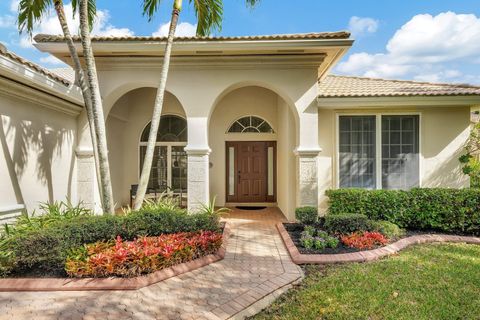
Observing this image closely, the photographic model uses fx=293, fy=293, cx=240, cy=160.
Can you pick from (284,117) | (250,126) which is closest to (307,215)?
(284,117)

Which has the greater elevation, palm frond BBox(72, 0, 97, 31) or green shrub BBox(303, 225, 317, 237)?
palm frond BBox(72, 0, 97, 31)

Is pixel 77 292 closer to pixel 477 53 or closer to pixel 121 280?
pixel 121 280

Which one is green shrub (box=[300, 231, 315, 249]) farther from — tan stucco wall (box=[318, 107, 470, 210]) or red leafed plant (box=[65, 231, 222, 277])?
tan stucco wall (box=[318, 107, 470, 210])

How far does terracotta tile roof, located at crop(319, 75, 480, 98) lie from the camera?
28.1 ft

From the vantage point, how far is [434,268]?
5266 mm

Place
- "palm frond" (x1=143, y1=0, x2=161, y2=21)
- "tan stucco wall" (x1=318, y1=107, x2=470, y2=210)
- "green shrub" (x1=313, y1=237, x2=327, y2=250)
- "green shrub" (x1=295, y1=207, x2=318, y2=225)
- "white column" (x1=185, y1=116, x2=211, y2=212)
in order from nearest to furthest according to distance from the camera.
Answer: "green shrub" (x1=313, y1=237, x2=327, y2=250) < "palm frond" (x1=143, y1=0, x2=161, y2=21) < "green shrub" (x1=295, y1=207, x2=318, y2=225) < "white column" (x1=185, y1=116, x2=211, y2=212) < "tan stucco wall" (x1=318, y1=107, x2=470, y2=210)

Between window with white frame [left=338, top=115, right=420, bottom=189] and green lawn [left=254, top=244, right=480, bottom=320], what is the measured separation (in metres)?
3.66

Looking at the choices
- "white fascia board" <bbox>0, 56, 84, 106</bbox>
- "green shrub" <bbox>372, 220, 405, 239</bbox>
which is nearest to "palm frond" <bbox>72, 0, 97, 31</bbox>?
"white fascia board" <bbox>0, 56, 84, 106</bbox>

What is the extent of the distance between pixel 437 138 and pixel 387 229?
408 centimetres

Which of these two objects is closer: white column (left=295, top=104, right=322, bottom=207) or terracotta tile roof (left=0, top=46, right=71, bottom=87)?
terracotta tile roof (left=0, top=46, right=71, bottom=87)

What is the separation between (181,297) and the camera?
4152 millimetres

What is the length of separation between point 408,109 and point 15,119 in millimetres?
10462

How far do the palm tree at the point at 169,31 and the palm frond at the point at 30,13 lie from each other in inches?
93.8

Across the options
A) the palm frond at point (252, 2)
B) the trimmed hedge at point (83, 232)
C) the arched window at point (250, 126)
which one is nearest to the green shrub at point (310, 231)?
the trimmed hedge at point (83, 232)
